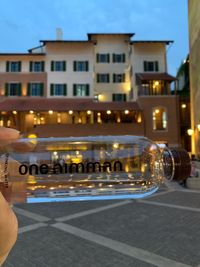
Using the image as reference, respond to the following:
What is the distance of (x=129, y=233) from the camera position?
21.0 ft

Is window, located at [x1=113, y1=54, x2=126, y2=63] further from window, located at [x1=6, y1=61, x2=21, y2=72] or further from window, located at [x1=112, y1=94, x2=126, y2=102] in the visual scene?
window, located at [x1=6, y1=61, x2=21, y2=72]

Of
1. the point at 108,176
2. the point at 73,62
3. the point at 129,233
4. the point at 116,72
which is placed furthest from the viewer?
the point at 116,72

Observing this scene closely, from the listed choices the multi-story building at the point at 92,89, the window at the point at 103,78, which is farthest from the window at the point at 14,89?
the window at the point at 103,78

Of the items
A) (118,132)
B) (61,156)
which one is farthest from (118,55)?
(61,156)

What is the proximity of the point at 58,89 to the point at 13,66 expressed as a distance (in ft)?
20.9

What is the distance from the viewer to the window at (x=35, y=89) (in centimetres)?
3184

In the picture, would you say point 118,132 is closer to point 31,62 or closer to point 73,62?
point 73,62

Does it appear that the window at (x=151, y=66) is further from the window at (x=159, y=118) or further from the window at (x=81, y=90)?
the window at (x=81, y=90)

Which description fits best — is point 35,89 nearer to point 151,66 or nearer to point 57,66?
point 57,66

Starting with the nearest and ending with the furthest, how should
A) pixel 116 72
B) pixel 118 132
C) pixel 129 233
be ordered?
pixel 129 233, pixel 118 132, pixel 116 72

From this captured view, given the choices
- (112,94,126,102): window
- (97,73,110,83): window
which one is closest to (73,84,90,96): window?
(97,73,110,83): window

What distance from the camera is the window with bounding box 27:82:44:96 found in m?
31.8

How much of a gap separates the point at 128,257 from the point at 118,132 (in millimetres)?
22758

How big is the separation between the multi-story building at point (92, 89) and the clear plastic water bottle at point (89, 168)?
24975mm
